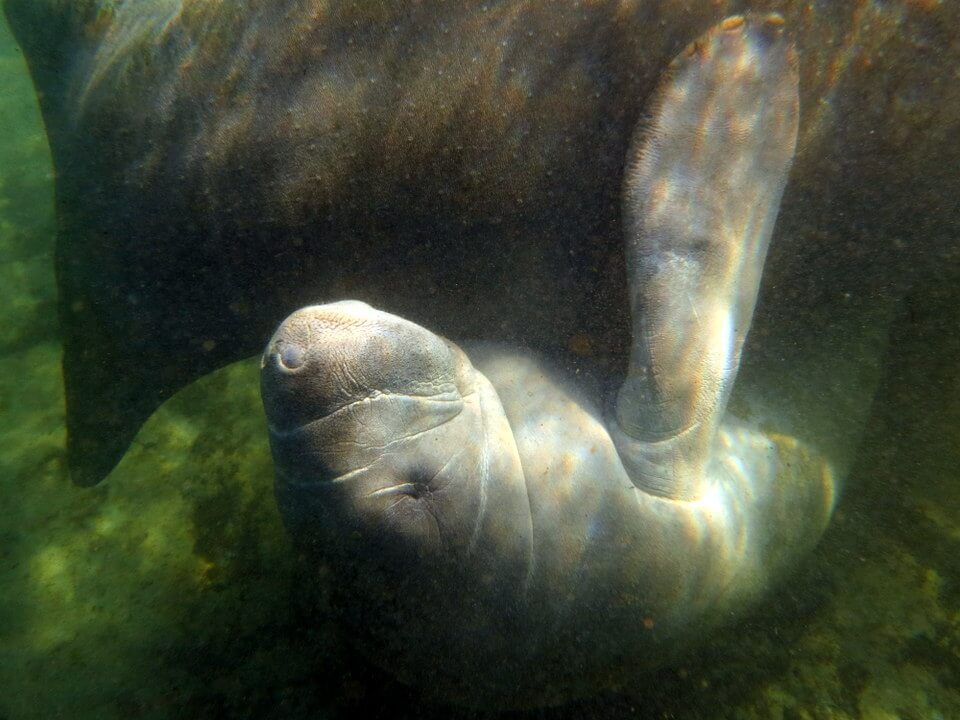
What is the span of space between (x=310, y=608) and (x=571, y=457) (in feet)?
7.36

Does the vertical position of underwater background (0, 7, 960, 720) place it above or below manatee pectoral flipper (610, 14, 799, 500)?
below

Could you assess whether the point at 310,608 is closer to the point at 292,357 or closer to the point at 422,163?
the point at 292,357

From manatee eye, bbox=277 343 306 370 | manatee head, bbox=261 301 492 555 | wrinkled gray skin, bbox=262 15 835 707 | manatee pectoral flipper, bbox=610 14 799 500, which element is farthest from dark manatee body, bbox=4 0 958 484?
manatee eye, bbox=277 343 306 370

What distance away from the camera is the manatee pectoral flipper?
2207 millimetres

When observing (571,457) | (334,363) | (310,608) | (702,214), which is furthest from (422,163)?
(310,608)

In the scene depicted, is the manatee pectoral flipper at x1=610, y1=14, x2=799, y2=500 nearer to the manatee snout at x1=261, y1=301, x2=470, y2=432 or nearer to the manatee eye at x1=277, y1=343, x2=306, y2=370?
the manatee snout at x1=261, y1=301, x2=470, y2=432

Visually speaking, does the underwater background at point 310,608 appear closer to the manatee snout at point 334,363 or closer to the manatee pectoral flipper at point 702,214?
the manatee pectoral flipper at point 702,214

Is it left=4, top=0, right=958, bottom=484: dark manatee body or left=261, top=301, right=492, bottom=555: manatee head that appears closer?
left=261, top=301, right=492, bottom=555: manatee head

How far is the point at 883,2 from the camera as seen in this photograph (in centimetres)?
216

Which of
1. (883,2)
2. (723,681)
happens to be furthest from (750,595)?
(883,2)

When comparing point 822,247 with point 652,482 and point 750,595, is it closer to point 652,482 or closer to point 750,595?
point 652,482

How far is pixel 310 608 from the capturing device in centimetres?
373

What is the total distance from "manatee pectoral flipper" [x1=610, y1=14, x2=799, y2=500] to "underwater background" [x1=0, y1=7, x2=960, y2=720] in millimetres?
1547

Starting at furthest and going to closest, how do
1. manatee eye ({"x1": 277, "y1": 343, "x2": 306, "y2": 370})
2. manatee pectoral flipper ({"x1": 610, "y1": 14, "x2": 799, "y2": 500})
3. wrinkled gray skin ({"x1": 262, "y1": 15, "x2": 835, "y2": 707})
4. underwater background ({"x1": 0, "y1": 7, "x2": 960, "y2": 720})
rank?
underwater background ({"x1": 0, "y1": 7, "x2": 960, "y2": 720}), manatee pectoral flipper ({"x1": 610, "y1": 14, "x2": 799, "y2": 500}), wrinkled gray skin ({"x1": 262, "y1": 15, "x2": 835, "y2": 707}), manatee eye ({"x1": 277, "y1": 343, "x2": 306, "y2": 370})
